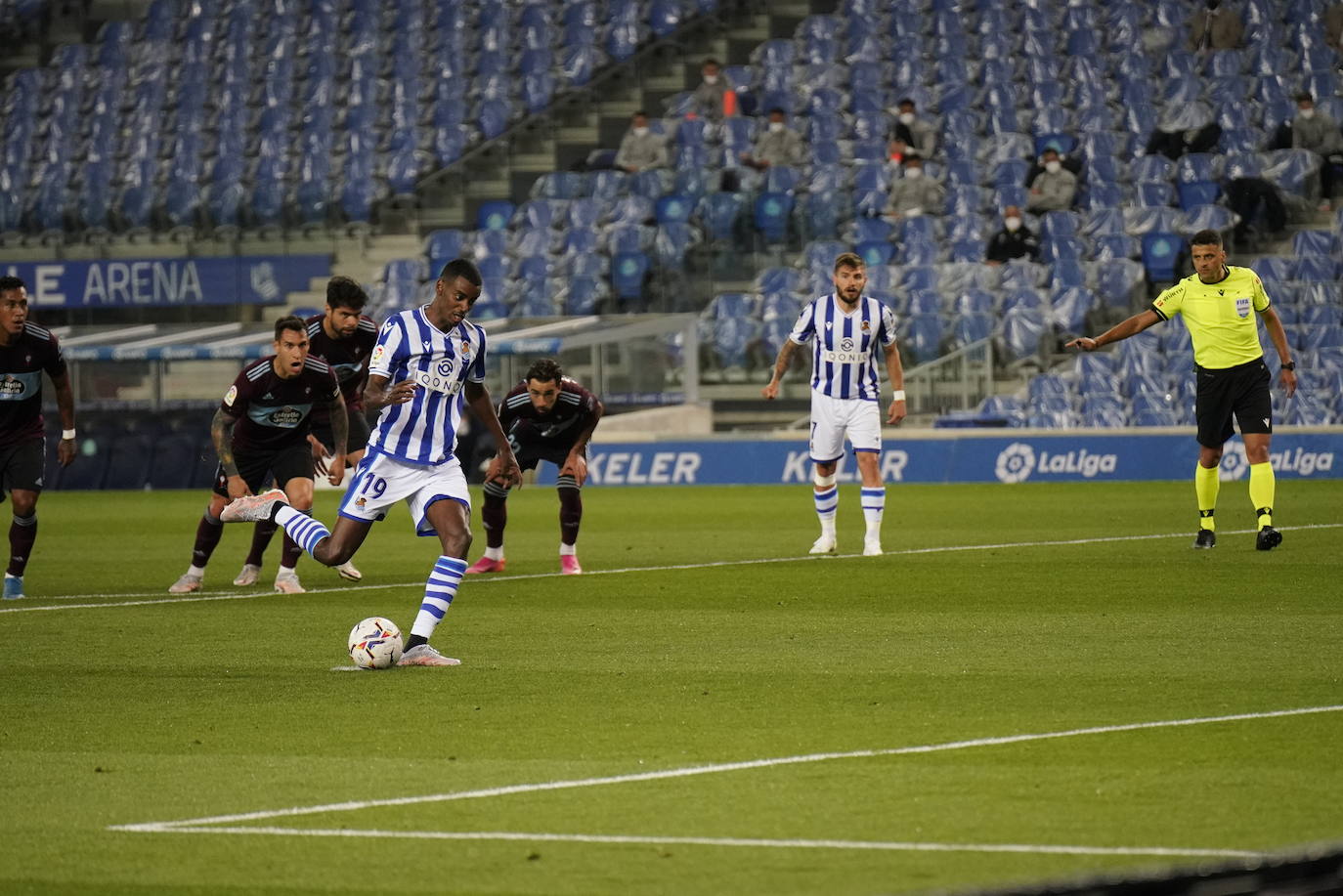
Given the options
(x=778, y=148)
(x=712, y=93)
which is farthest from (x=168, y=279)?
(x=778, y=148)

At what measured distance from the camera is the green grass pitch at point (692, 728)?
213 inches

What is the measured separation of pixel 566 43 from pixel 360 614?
83.9ft

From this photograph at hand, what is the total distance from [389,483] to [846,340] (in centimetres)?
691

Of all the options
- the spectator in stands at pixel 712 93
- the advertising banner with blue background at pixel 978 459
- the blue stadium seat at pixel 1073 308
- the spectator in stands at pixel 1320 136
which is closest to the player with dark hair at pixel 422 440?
the advertising banner with blue background at pixel 978 459

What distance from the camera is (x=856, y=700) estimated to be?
26.6 feet

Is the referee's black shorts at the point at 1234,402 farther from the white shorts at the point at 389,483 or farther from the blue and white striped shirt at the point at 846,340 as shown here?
the white shorts at the point at 389,483

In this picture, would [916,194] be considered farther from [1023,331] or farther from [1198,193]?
[1198,193]

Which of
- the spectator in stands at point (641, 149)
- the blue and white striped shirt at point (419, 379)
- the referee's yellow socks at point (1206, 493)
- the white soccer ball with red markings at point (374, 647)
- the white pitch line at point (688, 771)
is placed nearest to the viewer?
the white pitch line at point (688, 771)

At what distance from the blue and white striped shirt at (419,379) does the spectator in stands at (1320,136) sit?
861 inches

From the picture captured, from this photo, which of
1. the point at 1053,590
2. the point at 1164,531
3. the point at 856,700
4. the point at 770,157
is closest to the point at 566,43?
the point at 770,157

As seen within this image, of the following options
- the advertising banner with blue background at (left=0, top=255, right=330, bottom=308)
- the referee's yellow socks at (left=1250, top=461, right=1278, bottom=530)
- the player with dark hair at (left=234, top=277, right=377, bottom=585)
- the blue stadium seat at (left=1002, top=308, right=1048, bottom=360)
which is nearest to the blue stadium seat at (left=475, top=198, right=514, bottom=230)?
the advertising banner with blue background at (left=0, top=255, right=330, bottom=308)

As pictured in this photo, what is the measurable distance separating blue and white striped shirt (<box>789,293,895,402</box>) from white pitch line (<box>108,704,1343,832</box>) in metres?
8.62

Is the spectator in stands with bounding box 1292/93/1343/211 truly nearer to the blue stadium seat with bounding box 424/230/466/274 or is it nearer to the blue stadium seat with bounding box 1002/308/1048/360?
the blue stadium seat with bounding box 1002/308/1048/360

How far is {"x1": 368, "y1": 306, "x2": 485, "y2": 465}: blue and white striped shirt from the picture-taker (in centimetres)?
968
